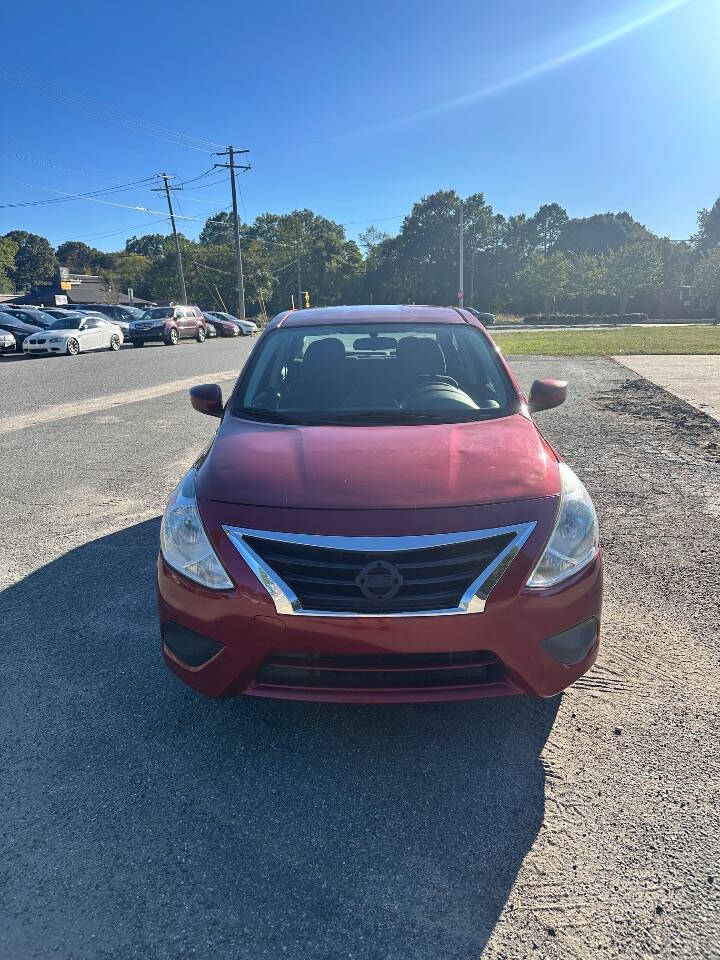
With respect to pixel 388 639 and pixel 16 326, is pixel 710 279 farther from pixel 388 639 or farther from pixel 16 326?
pixel 388 639

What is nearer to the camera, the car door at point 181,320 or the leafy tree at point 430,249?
the car door at point 181,320

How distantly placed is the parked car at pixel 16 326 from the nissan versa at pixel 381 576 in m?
24.3

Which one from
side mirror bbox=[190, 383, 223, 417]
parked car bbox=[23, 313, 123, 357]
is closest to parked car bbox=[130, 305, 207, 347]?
parked car bbox=[23, 313, 123, 357]

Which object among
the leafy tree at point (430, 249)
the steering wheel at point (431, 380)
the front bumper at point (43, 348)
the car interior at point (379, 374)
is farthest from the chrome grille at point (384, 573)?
the leafy tree at point (430, 249)

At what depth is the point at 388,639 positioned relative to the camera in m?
2.17

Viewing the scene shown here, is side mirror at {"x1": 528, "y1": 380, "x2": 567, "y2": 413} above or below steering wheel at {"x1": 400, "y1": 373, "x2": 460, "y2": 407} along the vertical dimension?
below

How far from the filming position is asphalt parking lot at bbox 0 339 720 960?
176 centimetres

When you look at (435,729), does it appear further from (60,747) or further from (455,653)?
(60,747)

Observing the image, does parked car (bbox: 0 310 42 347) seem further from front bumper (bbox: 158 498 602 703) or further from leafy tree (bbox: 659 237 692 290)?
leafy tree (bbox: 659 237 692 290)

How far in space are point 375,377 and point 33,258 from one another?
442 ft

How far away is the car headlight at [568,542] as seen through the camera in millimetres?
2258

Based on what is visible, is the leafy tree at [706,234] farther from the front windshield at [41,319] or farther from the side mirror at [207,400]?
the side mirror at [207,400]

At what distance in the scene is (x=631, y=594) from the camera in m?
3.72

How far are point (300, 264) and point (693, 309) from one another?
52.6m
